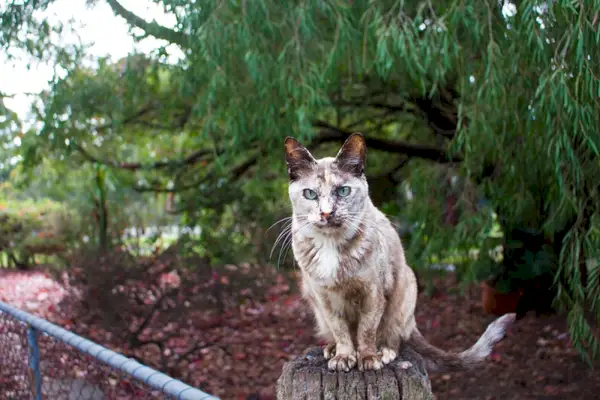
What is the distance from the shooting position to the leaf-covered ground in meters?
5.45

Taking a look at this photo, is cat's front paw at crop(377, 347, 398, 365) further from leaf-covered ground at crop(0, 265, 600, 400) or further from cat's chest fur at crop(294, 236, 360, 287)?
leaf-covered ground at crop(0, 265, 600, 400)

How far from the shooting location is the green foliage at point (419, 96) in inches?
126

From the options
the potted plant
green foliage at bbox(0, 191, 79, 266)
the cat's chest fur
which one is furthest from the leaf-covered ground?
the cat's chest fur

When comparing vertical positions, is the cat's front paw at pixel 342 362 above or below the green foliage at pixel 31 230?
above

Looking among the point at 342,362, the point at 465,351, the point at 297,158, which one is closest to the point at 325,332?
the point at 342,362

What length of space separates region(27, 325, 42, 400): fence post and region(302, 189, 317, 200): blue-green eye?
173cm

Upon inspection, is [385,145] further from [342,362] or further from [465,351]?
[342,362]

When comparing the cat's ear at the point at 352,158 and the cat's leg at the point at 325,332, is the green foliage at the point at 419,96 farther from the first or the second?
the cat's leg at the point at 325,332

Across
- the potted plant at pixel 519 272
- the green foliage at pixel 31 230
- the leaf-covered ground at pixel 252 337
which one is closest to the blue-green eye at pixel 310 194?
the leaf-covered ground at pixel 252 337

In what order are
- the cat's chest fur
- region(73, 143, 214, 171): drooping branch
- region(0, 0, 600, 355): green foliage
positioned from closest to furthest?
the cat's chest fur → region(0, 0, 600, 355): green foliage → region(73, 143, 214, 171): drooping branch

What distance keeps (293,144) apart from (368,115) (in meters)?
5.29

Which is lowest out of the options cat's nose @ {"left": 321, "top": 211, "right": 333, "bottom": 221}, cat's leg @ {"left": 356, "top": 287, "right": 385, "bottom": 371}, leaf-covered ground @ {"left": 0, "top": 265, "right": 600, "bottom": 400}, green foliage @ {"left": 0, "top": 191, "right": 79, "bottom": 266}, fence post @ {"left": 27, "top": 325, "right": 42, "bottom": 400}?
leaf-covered ground @ {"left": 0, "top": 265, "right": 600, "bottom": 400}

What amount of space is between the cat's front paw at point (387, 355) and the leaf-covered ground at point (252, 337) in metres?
3.44

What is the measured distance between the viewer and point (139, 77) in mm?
5207
